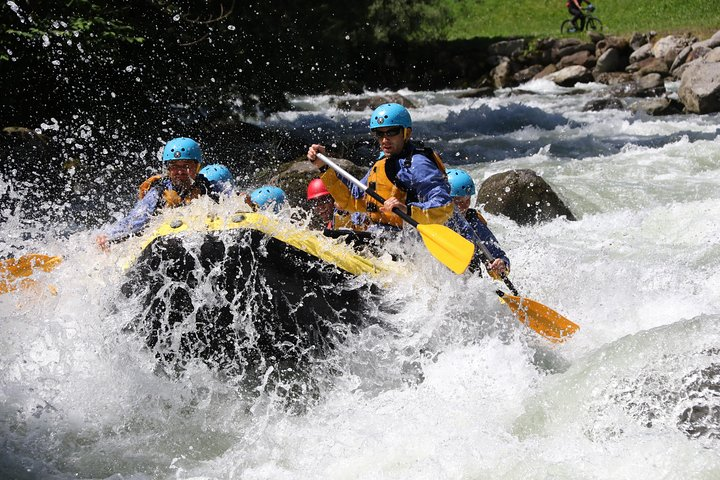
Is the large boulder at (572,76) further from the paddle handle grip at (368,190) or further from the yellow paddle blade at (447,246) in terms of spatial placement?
the yellow paddle blade at (447,246)

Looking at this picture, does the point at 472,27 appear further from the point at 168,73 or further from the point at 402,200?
the point at 402,200

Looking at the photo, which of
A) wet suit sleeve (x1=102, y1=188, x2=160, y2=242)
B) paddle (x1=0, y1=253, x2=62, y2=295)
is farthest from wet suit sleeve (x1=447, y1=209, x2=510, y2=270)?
paddle (x1=0, y1=253, x2=62, y2=295)

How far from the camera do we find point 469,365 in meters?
5.35

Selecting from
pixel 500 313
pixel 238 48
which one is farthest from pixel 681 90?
pixel 500 313

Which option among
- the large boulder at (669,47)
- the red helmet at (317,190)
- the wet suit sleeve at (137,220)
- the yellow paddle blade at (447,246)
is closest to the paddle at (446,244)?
the yellow paddle blade at (447,246)

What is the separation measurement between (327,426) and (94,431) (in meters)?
1.33

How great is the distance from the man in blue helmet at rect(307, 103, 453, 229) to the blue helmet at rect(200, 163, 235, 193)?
3.20ft

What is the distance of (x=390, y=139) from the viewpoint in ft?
19.0

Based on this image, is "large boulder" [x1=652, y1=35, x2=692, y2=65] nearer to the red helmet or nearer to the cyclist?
the cyclist

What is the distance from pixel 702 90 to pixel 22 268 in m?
15.7

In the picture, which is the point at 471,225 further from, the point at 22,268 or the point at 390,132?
the point at 22,268

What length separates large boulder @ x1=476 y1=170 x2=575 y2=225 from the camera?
399 inches

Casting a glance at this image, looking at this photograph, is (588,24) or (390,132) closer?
(390,132)

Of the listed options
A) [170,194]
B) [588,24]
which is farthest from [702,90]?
[170,194]
